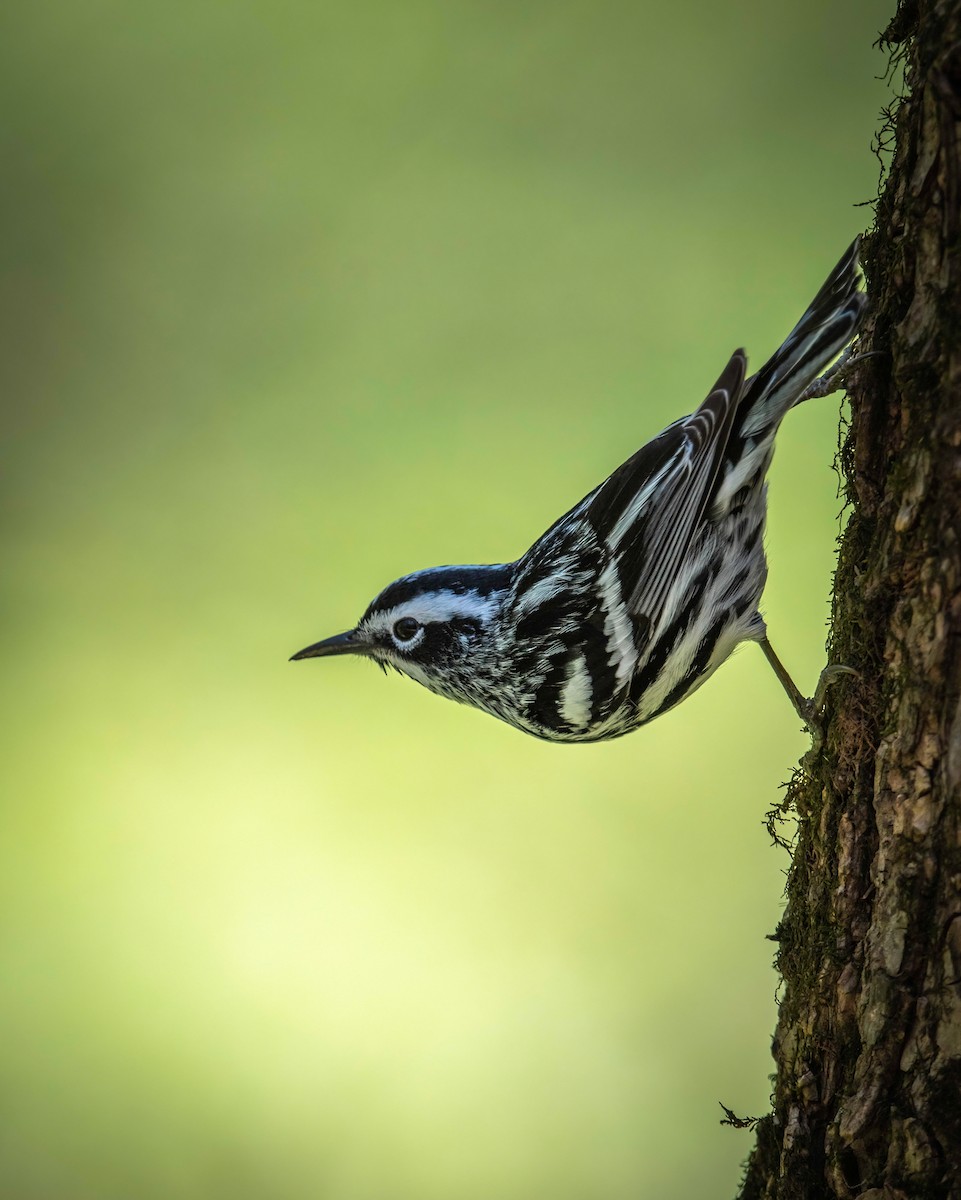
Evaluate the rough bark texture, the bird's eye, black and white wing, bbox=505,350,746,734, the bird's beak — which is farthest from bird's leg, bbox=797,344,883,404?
the bird's beak

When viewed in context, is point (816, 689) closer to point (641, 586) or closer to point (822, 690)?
point (822, 690)

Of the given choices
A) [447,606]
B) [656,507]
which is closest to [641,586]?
[656,507]

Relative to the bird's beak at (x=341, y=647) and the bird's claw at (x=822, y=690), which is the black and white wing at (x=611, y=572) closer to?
the bird's beak at (x=341, y=647)

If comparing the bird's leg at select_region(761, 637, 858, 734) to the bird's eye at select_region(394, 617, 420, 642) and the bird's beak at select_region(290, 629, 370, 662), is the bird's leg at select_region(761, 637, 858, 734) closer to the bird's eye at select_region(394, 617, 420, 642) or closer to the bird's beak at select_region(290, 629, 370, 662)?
the bird's eye at select_region(394, 617, 420, 642)

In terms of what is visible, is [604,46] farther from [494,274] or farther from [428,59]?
[494,274]

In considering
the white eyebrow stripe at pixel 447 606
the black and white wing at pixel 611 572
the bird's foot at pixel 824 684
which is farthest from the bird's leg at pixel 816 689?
the white eyebrow stripe at pixel 447 606

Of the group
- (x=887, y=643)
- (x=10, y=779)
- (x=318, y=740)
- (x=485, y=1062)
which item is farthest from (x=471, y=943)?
(x=887, y=643)
